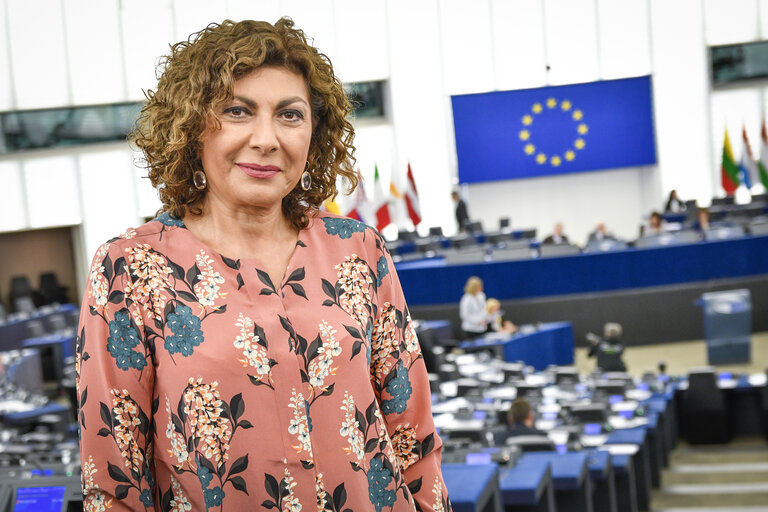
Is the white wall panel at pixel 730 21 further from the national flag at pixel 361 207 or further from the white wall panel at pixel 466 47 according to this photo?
the national flag at pixel 361 207

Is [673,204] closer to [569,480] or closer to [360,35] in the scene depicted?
[360,35]

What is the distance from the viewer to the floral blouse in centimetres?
145

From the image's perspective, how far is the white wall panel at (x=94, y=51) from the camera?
1883 cm

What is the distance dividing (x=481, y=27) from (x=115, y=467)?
1938cm

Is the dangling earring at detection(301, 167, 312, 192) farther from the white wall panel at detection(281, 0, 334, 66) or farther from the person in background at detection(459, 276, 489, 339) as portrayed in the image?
the white wall panel at detection(281, 0, 334, 66)

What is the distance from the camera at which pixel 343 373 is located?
1.55 meters

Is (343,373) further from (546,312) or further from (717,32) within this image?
(717,32)

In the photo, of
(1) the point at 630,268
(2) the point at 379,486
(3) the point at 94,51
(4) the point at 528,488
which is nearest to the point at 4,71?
(3) the point at 94,51

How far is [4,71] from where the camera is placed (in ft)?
60.8

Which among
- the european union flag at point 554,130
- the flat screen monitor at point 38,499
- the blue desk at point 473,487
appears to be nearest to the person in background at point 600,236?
the european union flag at point 554,130

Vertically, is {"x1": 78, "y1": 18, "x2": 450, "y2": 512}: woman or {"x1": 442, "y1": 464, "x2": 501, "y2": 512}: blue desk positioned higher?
{"x1": 78, "y1": 18, "x2": 450, "y2": 512}: woman

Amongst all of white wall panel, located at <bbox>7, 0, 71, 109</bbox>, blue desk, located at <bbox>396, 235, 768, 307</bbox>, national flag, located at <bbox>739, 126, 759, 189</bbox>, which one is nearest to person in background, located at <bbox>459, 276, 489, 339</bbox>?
blue desk, located at <bbox>396, 235, 768, 307</bbox>

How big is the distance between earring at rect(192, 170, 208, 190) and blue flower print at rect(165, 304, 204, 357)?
20cm

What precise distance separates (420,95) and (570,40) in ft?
9.80
